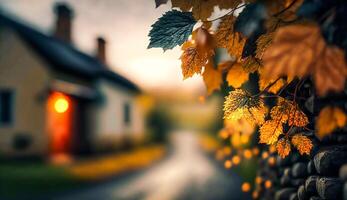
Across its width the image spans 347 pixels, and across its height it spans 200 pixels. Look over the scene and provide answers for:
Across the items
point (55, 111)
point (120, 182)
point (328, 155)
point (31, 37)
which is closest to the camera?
point (328, 155)

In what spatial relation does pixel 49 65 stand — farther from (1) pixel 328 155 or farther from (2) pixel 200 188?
(1) pixel 328 155

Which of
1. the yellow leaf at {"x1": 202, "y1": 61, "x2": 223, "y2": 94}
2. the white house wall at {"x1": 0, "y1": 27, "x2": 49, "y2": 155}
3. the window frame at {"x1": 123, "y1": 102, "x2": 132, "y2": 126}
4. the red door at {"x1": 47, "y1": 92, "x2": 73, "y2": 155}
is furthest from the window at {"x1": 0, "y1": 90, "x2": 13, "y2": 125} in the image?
the yellow leaf at {"x1": 202, "y1": 61, "x2": 223, "y2": 94}

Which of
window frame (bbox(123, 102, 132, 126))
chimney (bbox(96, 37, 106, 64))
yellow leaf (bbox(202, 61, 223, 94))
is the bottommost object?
yellow leaf (bbox(202, 61, 223, 94))

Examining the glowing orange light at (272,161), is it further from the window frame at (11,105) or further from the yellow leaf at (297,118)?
the window frame at (11,105)

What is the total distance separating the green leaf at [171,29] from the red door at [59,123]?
47.3 ft

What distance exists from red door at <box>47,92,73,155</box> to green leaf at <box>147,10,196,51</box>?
1443cm

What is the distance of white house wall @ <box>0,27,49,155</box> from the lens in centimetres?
1470

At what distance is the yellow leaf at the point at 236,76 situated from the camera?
6.31 ft

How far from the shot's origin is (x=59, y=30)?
806 inches

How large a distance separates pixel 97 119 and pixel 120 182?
873 centimetres

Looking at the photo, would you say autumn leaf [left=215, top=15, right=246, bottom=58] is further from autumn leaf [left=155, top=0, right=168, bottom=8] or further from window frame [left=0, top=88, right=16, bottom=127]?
window frame [left=0, top=88, right=16, bottom=127]

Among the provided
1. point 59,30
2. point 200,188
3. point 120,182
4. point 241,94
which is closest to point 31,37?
point 59,30

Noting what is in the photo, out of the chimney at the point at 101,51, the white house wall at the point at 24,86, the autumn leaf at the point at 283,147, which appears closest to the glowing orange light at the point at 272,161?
the autumn leaf at the point at 283,147

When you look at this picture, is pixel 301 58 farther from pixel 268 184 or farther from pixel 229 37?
pixel 268 184
